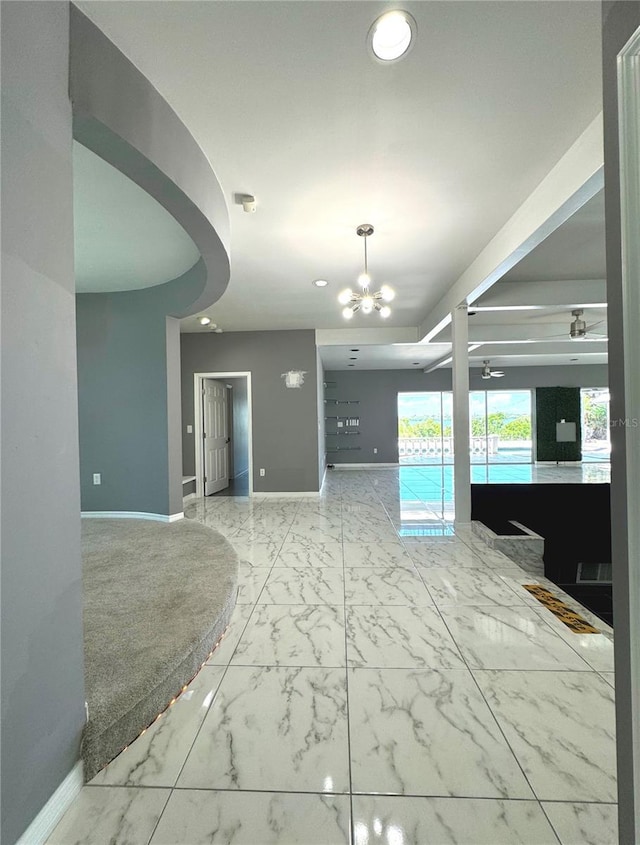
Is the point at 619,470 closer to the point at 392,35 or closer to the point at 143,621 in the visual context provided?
the point at 392,35

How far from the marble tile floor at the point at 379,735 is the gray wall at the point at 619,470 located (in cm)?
48

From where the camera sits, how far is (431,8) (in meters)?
1.46

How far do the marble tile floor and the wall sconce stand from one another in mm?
4273

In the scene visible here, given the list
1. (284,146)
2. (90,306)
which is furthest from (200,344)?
(284,146)

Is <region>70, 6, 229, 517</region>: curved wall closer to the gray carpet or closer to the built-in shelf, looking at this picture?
the gray carpet

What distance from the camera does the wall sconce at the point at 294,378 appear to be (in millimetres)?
6598

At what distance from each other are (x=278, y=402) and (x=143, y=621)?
481cm

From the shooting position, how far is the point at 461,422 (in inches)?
180

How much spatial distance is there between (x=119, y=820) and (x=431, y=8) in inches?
122

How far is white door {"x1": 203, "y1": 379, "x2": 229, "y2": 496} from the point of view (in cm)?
698

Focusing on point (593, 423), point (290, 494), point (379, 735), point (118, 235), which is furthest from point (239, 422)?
point (593, 423)

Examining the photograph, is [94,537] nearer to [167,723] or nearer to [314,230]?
[167,723]

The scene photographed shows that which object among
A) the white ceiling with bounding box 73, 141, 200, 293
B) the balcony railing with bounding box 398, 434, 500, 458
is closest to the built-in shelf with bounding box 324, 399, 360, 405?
the balcony railing with bounding box 398, 434, 500, 458

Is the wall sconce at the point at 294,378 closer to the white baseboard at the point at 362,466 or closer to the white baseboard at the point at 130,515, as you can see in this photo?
the white baseboard at the point at 130,515
